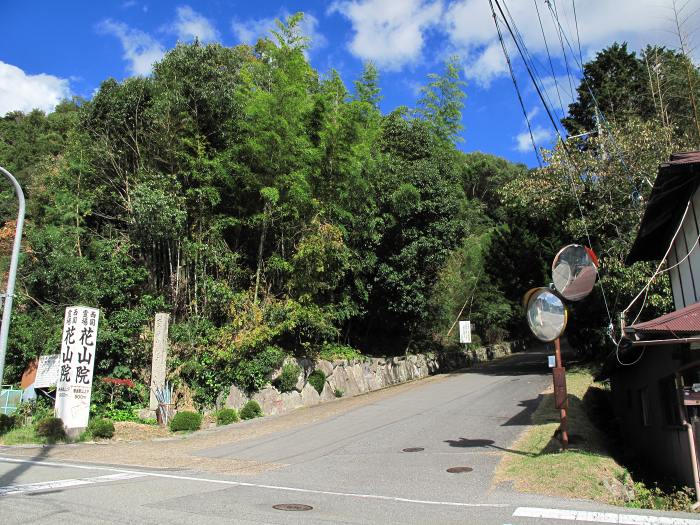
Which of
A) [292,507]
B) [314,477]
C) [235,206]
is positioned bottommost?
[314,477]

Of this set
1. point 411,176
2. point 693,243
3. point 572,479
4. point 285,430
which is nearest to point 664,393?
point 693,243

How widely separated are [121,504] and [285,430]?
8.42 m

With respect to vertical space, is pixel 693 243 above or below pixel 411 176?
below

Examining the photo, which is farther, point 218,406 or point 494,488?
point 218,406

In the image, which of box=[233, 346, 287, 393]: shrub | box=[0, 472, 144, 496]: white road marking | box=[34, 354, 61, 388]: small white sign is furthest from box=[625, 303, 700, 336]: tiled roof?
box=[34, 354, 61, 388]: small white sign

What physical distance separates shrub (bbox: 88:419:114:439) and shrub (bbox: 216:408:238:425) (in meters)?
3.08

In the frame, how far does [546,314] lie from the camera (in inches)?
367

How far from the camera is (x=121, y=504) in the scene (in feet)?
21.8

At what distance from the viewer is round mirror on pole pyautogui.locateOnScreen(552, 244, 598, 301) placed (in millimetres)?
9234

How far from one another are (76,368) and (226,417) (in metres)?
4.45

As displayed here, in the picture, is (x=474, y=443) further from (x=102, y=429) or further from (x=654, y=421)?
(x=102, y=429)

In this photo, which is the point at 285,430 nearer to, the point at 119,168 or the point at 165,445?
the point at 165,445

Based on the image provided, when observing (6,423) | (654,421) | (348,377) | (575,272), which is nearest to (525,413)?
(654,421)

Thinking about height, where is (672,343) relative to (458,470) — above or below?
above
